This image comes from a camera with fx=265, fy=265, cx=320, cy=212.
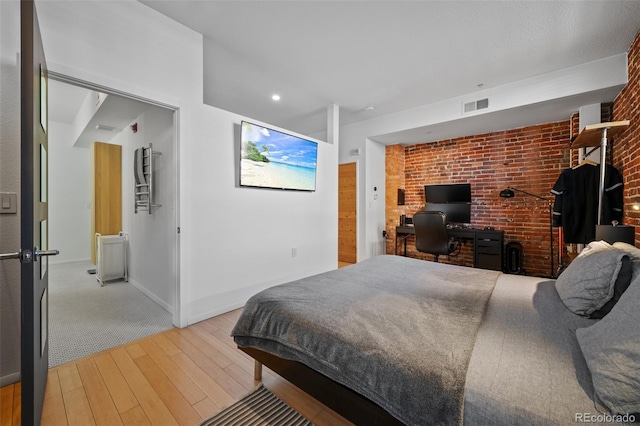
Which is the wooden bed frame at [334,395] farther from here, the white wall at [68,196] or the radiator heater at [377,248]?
the white wall at [68,196]

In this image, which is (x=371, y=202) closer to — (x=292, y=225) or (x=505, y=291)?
(x=292, y=225)

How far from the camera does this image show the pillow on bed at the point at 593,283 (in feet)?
4.08

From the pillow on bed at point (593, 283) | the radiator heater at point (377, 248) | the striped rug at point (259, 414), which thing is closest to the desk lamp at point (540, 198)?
the radiator heater at point (377, 248)

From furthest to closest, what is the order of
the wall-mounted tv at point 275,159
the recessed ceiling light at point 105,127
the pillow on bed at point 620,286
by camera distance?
the recessed ceiling light at point 105,127, the wall-mounted tv at point 275,159, the pillow on bed at point 620,286

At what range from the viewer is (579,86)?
289 cm

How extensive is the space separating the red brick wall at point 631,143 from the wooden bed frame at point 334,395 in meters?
2.90

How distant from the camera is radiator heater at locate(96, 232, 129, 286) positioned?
142 inches

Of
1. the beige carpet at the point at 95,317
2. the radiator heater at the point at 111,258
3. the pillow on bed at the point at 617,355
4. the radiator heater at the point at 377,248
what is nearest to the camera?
the pillow on bed at the point at 617,355

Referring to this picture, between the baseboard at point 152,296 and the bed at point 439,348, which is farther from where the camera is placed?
→ the baseboard at point 152,296

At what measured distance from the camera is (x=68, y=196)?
16.9ft

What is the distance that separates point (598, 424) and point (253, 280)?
9.19 feet

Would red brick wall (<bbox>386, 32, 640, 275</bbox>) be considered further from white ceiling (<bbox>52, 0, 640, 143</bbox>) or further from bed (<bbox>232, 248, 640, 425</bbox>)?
bed (<bbox>232, 248, 640, 425</bbox>)

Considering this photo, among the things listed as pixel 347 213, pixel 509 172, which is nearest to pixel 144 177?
pixel 347 213

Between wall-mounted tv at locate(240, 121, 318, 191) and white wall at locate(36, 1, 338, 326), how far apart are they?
0.11 meters
